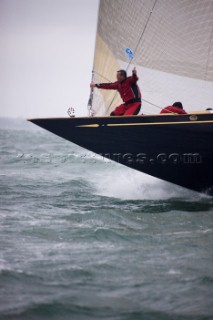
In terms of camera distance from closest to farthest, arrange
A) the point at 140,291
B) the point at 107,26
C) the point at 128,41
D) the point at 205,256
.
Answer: the point at 140,291 → the point at 205,256 → the point at 128,41 → the point at 107,26

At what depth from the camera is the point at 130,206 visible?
810cm

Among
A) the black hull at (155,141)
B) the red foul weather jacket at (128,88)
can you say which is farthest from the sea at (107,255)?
the red foul weather jacket at (128,88)

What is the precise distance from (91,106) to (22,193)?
7.25ft

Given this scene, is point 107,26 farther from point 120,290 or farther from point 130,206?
point 120,290

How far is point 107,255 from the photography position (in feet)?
17.2

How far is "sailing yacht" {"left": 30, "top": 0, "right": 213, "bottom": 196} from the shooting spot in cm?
775

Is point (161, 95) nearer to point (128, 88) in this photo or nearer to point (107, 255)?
point (128, 88)

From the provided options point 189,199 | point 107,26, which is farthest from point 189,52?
point 189,199

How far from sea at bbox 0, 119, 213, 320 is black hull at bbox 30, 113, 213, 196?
0.60 m

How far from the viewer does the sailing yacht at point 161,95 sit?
7750 mm

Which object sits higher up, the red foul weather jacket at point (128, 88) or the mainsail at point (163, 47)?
the mainsail at point (163, 47)

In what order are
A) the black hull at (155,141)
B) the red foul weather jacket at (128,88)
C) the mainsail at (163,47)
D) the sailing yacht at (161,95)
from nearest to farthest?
the black hull at (155,141), the sailing yacht at (161,95), the red foul weather jacket at (128,88), the mainsail at (163,47)

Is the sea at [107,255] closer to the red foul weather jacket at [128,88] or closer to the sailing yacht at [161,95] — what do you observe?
the sailing yacht at [161,95]

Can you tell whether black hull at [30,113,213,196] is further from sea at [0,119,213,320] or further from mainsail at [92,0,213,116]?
mainsail at [92,0,213,116]
